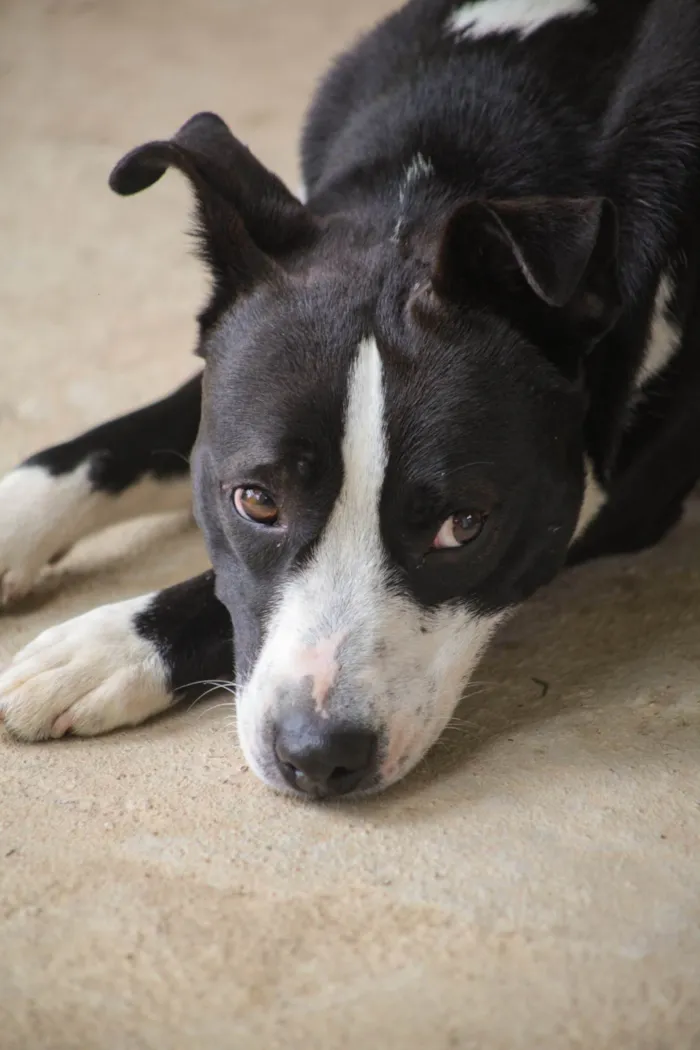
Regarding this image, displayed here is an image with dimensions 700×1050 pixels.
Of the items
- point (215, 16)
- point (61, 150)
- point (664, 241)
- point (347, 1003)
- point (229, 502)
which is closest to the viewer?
point (347, 1003)

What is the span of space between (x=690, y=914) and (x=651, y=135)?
1.29 m

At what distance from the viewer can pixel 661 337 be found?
83.3 inches

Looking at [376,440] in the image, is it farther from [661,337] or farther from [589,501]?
[661,337]

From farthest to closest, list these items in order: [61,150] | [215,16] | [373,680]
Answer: [215,16] → [61,150] → [373,680]

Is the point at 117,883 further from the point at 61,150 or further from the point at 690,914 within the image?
the point at 61,150

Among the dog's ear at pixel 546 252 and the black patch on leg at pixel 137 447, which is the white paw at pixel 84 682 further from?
the dog's ear at pixel 546 252

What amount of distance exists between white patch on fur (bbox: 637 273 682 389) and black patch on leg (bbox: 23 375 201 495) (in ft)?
2.91

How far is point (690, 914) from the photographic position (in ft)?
4.99

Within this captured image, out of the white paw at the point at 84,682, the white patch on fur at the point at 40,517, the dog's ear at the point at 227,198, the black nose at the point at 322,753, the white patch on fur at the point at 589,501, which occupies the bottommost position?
the white patch on fur at the point at 589,501

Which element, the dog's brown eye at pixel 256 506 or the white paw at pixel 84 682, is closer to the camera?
the dog's brown eye at pixel 256 506

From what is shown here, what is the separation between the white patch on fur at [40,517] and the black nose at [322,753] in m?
0.80

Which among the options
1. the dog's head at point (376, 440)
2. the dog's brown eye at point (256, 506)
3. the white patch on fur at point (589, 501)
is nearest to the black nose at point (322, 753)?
the dog's head at point (376, 440)

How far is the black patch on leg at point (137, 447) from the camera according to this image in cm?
233

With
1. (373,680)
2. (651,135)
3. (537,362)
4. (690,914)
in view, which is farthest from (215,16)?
(690,914)
